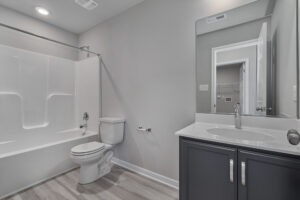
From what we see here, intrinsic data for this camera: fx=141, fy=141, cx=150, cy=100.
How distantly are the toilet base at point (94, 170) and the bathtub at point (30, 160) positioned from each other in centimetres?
49

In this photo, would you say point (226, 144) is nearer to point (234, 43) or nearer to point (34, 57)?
point (234, 43)

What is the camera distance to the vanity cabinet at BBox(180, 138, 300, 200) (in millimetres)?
813

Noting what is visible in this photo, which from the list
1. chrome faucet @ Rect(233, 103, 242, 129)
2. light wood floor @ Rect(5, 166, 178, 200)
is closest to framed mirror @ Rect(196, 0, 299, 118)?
chrome faucet @ Rect(233, 103, 242, 129)

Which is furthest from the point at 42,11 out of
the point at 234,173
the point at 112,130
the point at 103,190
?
the point at 234,173

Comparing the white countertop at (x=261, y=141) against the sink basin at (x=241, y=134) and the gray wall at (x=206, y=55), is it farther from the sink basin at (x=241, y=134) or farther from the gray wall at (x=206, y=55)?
the gray wall at (x=206, y=55)

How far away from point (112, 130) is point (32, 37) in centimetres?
225

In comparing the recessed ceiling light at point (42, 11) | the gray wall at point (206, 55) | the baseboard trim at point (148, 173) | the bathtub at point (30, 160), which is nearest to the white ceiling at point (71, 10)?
the recessed ceiling light at point (42, 11)

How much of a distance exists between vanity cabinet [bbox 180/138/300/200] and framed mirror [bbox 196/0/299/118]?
1.89 feet

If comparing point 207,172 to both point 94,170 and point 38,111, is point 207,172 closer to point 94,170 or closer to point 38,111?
point 94,170

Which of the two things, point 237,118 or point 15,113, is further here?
point 15,113

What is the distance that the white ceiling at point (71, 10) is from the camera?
2113mm

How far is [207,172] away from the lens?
1.07 m

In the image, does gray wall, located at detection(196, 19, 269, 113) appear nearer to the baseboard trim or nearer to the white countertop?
the white countertop

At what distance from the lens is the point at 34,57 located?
2.43 metres
